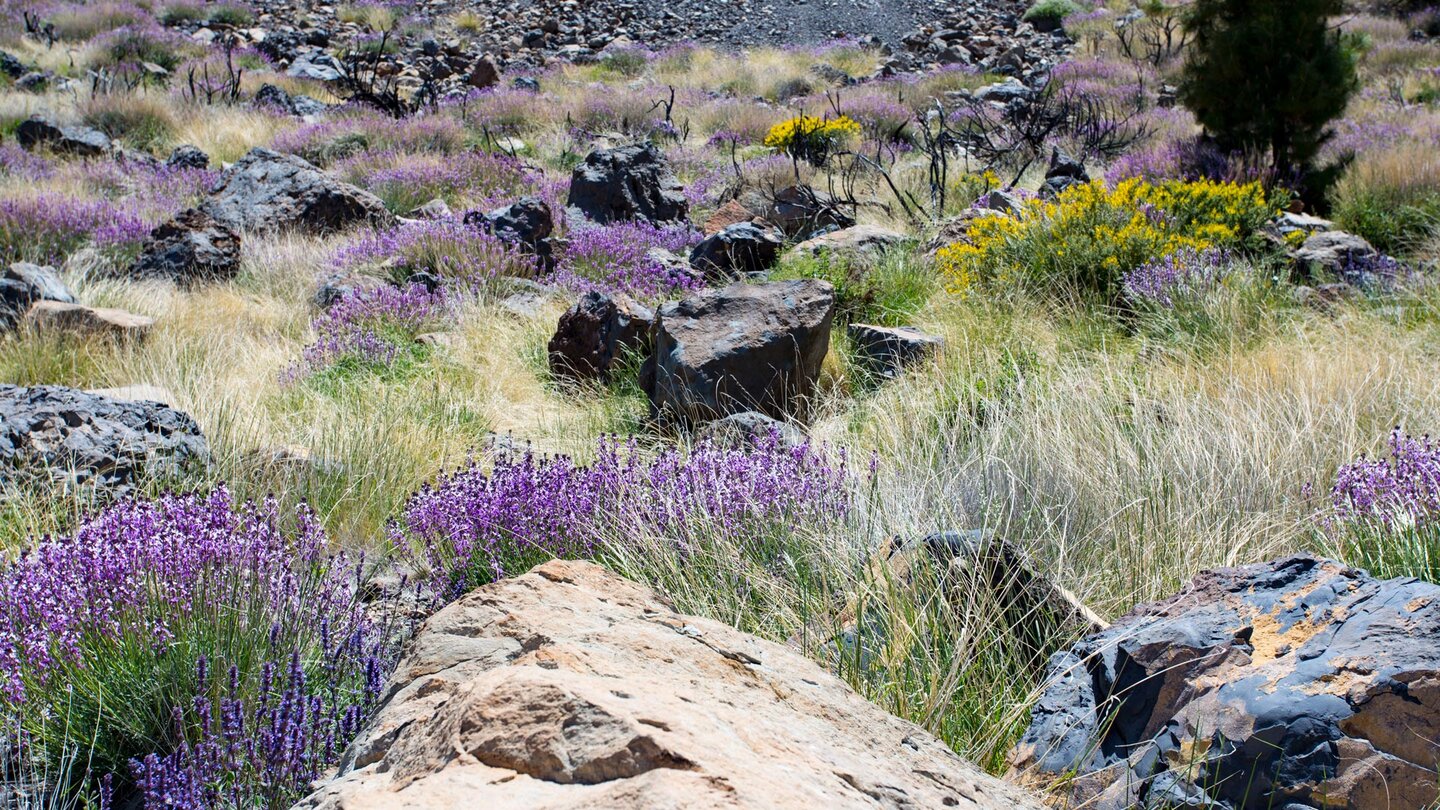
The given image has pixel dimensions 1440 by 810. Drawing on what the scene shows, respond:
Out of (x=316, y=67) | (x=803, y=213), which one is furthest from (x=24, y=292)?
(x=316, y=67)

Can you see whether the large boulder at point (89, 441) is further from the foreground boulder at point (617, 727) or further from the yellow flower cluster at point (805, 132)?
the yellow flower cluster at point (805, 132)

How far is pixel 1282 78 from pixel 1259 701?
1025 centimetres

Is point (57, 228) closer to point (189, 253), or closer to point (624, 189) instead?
point (189, 253)

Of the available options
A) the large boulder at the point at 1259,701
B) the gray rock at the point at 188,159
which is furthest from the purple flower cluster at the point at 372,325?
the gray rock at the point at 188,159

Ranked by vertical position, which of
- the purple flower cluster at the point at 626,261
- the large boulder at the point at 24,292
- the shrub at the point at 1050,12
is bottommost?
the purple flower cluster at the point at 626,261

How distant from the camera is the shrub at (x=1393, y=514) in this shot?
9.47ft

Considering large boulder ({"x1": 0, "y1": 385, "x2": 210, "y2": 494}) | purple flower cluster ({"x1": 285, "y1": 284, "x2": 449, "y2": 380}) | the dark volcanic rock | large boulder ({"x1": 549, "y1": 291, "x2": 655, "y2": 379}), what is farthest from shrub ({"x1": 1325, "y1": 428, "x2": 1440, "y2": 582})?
the dark volcanic rock

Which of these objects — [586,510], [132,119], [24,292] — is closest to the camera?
[586,510]

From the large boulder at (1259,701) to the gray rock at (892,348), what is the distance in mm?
3486

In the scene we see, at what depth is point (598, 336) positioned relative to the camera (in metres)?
6.32

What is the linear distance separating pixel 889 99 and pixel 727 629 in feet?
59.5

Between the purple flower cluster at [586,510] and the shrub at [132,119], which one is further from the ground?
the shrub at [132,119]

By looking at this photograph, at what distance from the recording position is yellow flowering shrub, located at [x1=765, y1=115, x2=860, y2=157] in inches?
534

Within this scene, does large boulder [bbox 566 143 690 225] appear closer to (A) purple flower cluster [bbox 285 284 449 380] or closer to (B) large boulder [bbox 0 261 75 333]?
(A) purple flower cluster [bbox 285 284 449 380]
